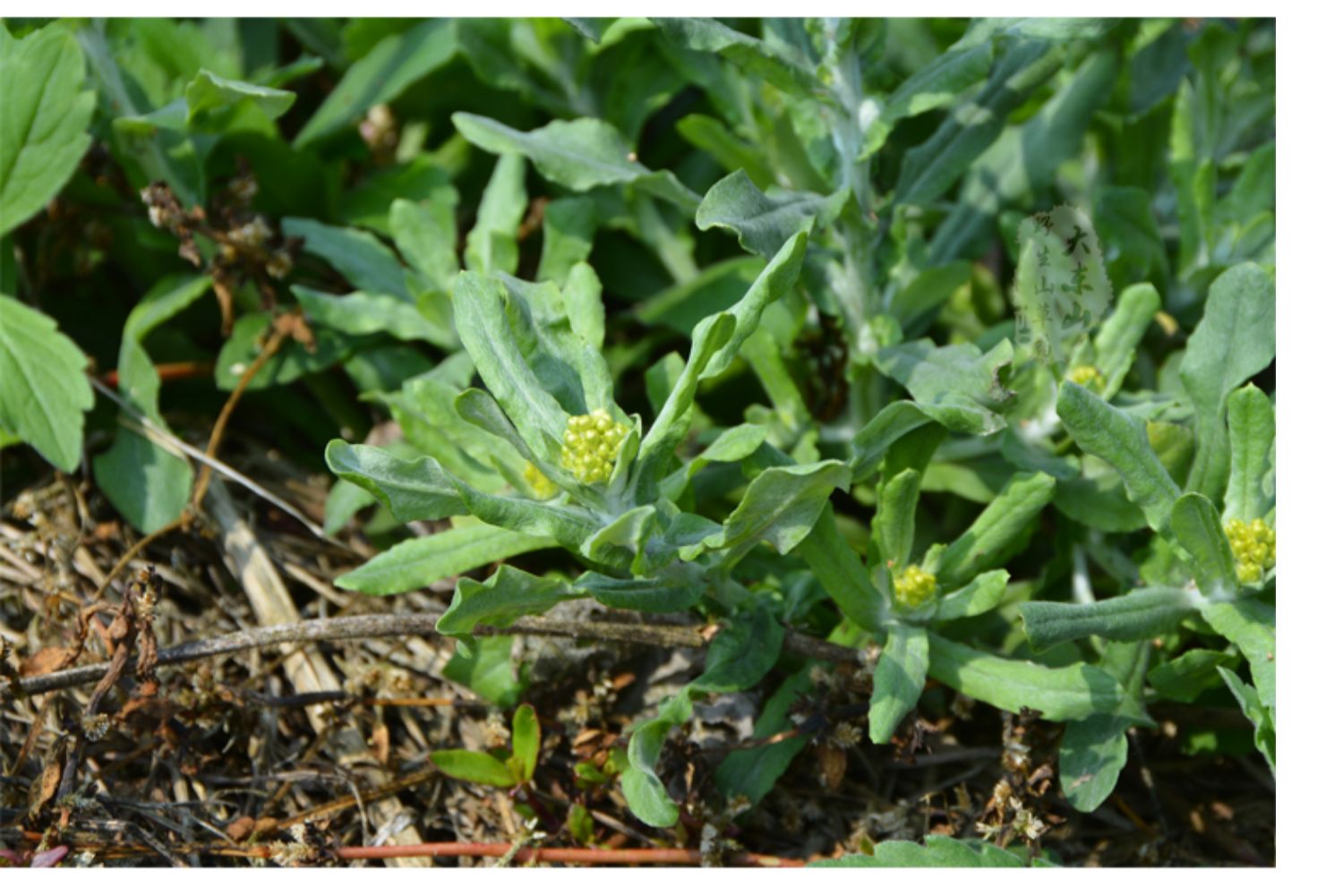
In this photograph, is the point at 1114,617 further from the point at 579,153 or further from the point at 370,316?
the point at 370,316

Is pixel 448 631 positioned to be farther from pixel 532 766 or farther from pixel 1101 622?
pixel 1101 622

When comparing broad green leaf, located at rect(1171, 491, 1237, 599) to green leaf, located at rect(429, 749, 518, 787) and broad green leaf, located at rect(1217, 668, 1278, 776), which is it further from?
green leaf, located at rect(429, 749, 518, 787)

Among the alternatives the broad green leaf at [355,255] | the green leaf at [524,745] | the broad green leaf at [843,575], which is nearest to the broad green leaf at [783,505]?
the broad green leaf at [843,575]

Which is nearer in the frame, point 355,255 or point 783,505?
point 783,505

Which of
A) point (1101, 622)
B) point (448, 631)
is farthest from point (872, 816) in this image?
point (448, 631)

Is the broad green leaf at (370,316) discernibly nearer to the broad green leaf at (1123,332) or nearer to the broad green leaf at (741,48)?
the broad green leaf at (741,48)

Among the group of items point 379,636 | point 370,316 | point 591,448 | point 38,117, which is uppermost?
point 38,117

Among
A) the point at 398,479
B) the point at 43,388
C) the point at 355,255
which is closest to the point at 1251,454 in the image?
the point at 398,479
